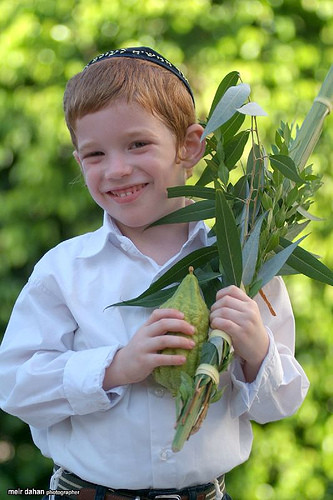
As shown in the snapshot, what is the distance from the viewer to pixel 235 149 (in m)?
2.18

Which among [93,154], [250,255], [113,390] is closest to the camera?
[250,255]

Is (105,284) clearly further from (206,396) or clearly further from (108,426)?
(206,396)

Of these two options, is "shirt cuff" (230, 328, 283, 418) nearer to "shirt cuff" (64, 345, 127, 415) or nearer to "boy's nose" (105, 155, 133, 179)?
"shirt cuff" (64, 345, 127, 415)

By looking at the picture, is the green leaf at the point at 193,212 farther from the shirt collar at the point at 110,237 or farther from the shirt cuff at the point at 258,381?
the shirt cuff at the point at 258,381

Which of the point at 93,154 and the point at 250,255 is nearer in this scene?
the point at 250,255

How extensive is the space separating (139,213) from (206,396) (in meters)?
0.58

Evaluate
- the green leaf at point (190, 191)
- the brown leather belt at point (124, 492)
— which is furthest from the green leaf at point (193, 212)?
the brown leather belt at point (124, 492)

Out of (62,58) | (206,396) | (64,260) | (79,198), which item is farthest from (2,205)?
(206,396)

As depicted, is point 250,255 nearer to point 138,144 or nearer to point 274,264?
point 274,264

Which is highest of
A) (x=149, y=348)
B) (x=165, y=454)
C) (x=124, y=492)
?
(x=149, y=348)

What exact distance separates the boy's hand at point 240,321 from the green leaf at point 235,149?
1.37ft

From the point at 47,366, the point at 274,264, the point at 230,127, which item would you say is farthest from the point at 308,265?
the point at 47,366

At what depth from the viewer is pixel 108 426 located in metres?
2.09

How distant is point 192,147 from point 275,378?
655 millimetres
